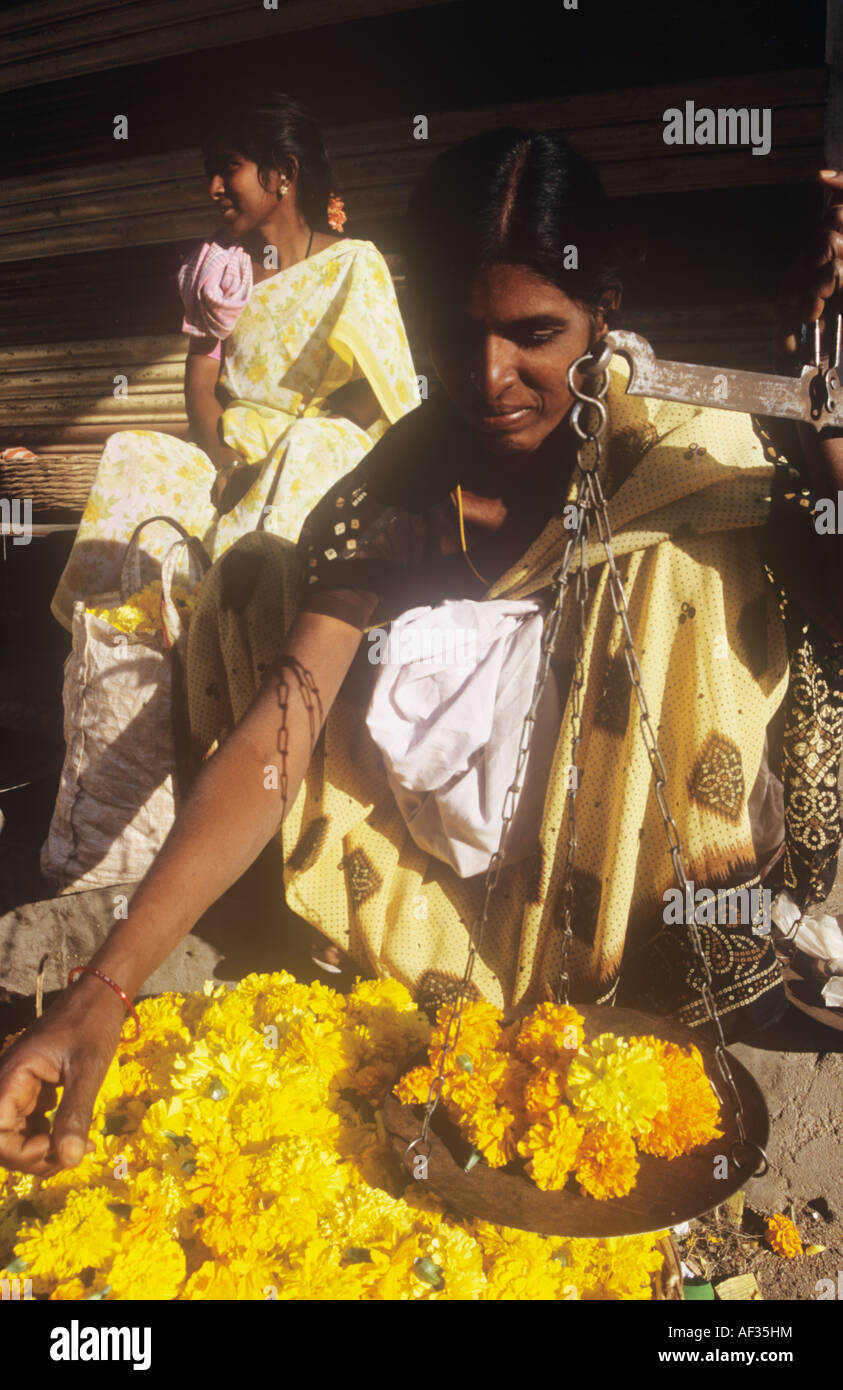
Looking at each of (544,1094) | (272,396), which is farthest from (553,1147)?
(272,396)

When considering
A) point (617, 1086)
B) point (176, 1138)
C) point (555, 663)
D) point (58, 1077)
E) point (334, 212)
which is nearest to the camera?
point (58, 1077)

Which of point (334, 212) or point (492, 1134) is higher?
point (334, 212)

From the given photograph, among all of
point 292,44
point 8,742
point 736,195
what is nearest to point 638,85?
point 736,195

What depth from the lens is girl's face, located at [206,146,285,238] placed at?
11.3 feet

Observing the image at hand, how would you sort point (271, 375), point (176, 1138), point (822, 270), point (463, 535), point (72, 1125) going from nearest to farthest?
point (72, 1125) → point (176, 1138) → point (822, 270) → point (463, 535) → point (271, 375)

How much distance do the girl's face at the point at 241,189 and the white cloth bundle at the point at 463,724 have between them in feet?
7.33

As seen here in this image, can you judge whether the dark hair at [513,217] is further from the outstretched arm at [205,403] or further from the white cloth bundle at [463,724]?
the outstretched arm at [205,403]

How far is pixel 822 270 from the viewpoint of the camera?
6.02 ft

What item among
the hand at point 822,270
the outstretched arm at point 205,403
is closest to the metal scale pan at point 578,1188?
the hand at point 822,270

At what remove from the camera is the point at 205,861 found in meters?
1.69

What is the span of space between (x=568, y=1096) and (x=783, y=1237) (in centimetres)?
79

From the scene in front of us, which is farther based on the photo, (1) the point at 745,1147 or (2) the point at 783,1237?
(2) the point at 783,1237

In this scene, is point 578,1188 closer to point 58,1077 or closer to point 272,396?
point 58,1077
